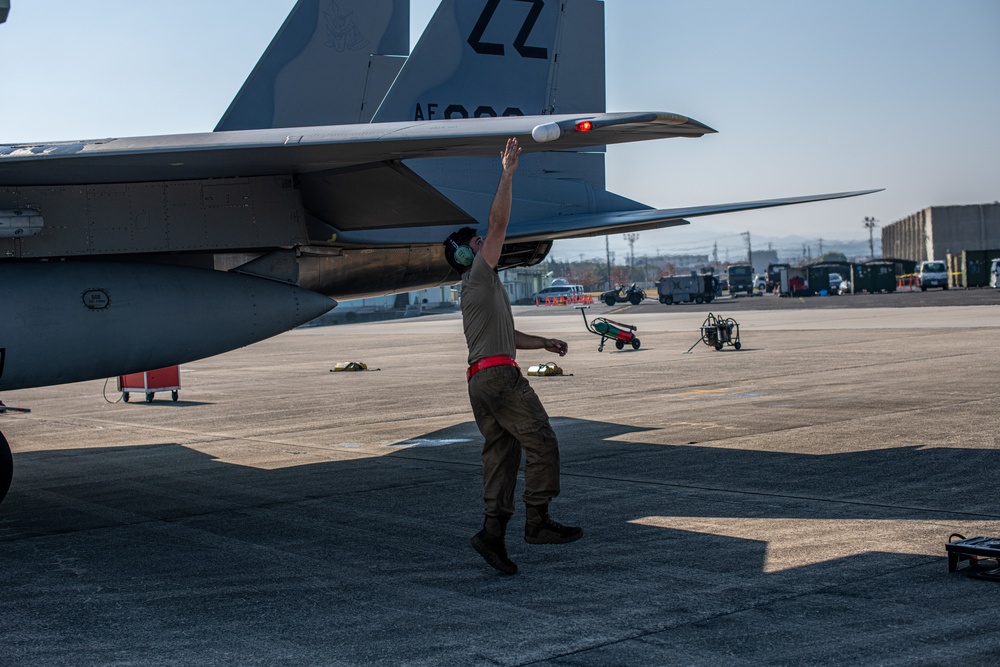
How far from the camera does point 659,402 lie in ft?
49.4

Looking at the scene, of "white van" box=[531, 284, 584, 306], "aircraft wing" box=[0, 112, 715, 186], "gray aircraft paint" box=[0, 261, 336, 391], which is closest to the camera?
"aircraft wing" box=[0, 112, 715, 186]

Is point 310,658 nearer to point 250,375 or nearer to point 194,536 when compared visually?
point 194,536

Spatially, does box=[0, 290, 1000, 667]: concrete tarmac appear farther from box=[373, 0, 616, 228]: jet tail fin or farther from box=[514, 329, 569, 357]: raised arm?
box=[373, 0, 616, 228]: jet tail fin

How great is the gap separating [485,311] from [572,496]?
2665 mm

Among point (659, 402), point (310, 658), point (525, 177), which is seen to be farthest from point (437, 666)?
point (659, 402)

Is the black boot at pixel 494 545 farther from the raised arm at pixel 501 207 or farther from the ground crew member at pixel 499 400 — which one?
the raised arm at pixel 501 207

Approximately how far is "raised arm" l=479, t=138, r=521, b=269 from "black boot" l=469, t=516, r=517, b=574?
5.08 ft

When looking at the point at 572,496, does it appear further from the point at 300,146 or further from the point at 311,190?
the point at 311,190

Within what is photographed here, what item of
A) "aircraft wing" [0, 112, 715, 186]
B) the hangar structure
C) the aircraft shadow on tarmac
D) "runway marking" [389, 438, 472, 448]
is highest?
the hangar structure

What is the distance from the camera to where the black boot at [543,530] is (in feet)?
21.0

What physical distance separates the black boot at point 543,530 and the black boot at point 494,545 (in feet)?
1.59

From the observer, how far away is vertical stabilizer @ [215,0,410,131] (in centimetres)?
1237

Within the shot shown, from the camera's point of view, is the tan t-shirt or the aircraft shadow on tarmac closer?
the tan t-shirt

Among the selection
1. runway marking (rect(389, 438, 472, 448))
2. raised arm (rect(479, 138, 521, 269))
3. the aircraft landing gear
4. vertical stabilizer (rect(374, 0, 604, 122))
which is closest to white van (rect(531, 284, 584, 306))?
vertical stabilizer (rect(374, 0, 604, 122))
